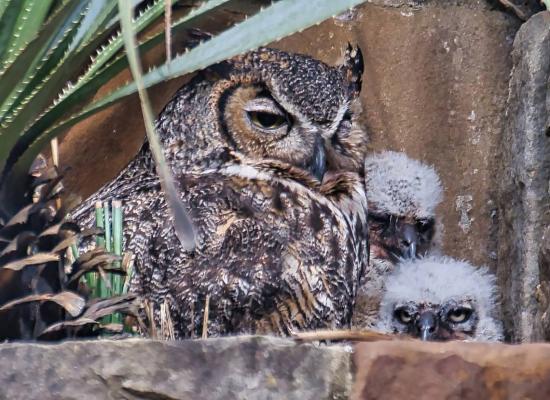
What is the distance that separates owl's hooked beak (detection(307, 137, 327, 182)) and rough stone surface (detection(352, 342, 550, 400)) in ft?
4.17

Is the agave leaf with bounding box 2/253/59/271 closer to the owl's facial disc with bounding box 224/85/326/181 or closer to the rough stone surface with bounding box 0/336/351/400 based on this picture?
the rough stone surface with bounding box 0/336/351/400

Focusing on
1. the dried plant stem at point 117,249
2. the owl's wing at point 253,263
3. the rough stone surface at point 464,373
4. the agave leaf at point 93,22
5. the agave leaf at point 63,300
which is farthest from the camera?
the owl's wing at point 253,263

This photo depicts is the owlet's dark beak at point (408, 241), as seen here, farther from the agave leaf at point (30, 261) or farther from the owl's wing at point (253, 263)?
the agave leaf at point (30, 261)

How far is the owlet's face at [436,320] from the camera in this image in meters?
2.85

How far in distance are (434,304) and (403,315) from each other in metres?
0.08

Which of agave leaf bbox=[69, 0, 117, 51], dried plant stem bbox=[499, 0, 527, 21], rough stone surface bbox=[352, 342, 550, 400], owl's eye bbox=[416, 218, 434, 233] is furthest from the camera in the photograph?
owl's eye bbox=[416, 218, 434, 233]

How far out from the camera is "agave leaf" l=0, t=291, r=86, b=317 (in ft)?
4.74

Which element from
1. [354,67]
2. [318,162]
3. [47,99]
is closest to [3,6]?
[47,99]

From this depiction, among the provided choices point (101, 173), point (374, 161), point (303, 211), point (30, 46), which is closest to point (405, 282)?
point (374, 161)

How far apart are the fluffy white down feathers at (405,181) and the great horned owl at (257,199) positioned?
23 centimetres

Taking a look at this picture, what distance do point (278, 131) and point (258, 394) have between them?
129 centimetres

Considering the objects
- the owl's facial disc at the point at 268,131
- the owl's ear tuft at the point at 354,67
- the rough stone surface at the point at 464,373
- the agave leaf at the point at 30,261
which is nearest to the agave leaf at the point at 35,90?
the agave leaf at the point at 30,261

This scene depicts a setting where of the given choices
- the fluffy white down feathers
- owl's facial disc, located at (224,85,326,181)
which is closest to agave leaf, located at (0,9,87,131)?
owl's facial disc, located at (224,85,326,181)

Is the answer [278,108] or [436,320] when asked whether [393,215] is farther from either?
[278,108]
